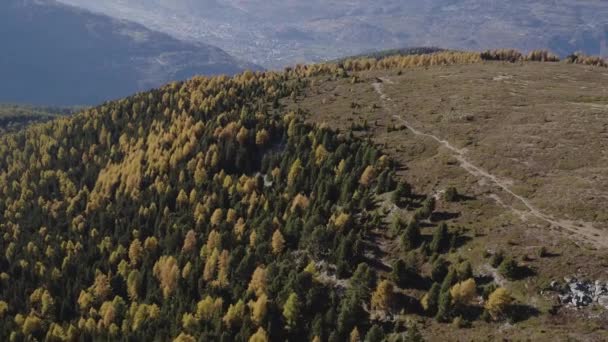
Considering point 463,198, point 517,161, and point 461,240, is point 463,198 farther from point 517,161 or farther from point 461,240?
point 517,161

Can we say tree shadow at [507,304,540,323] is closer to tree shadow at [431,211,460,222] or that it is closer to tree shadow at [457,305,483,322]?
tree shadow at [457,305,483,322]

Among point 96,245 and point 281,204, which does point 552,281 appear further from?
point 96,245

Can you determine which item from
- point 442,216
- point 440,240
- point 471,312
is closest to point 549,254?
point 471,312

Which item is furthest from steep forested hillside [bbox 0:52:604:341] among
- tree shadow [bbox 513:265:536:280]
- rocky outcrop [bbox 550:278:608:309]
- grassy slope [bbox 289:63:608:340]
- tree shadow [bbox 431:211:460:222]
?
rocky outcrop [bbox 550:278:608:309]

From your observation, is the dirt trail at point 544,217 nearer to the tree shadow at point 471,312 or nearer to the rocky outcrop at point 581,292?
the rocky outcrop at point 581,292

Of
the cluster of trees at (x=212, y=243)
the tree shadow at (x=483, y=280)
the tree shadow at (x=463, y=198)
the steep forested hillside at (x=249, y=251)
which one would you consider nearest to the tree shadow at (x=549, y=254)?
the steep forested hillside at (x=249, y=251)

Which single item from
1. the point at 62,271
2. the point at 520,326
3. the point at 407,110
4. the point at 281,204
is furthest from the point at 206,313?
the point at 407,110

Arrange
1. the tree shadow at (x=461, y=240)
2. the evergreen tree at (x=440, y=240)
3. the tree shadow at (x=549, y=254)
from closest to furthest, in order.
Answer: the tree shadow at (x=549, y=254)
the tree shadow at (x=461, y=240)
the evergreen tree at (x=440, y=240)

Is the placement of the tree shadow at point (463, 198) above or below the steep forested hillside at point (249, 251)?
above

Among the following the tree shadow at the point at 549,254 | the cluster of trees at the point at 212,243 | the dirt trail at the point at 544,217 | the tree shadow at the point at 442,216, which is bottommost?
the cluster of trees at the point at 212,243
